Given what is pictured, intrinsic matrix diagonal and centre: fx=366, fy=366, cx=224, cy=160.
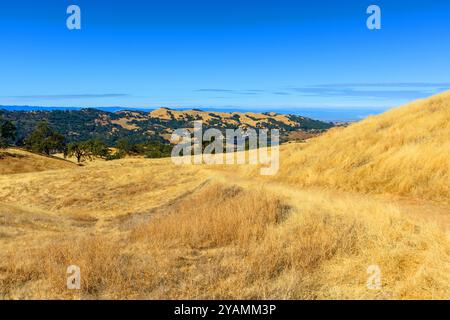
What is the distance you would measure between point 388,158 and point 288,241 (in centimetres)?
932

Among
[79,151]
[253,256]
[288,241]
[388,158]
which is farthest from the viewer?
[79,151]

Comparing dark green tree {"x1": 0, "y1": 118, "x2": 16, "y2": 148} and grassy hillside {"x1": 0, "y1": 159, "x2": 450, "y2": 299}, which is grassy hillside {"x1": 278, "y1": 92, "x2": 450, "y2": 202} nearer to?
grassy hillside {"x1": 0, "y1": 159, "x2": 450, "y2": 299}

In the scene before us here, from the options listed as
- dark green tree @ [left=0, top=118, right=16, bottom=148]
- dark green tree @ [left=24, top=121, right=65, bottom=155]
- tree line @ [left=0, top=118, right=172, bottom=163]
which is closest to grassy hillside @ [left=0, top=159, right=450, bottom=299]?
dark green tree @ [left=0, top=118, right=16, bottom=148]

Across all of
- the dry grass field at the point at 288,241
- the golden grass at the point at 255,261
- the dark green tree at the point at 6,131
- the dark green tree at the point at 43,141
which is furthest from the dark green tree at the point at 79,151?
the golden grass at the point at 255,261

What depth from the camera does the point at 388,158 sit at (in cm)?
1554

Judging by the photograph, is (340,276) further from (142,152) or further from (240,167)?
(142,152)

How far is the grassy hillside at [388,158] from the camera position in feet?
44.1

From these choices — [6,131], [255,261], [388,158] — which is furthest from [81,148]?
[255,261]

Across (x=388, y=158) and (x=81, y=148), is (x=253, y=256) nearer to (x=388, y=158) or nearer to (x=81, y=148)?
(x=388, y=158)

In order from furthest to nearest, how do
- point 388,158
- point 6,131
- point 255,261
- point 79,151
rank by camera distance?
point 79,151, point 6,131, point 388,158, point 255,261

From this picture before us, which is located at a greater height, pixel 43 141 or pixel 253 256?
pixel 253 256

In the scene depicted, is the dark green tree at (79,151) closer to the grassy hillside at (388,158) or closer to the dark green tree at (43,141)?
the dark green tree at (43,141)

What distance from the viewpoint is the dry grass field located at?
242 inches

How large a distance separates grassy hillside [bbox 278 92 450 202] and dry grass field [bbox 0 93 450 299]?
57mm
